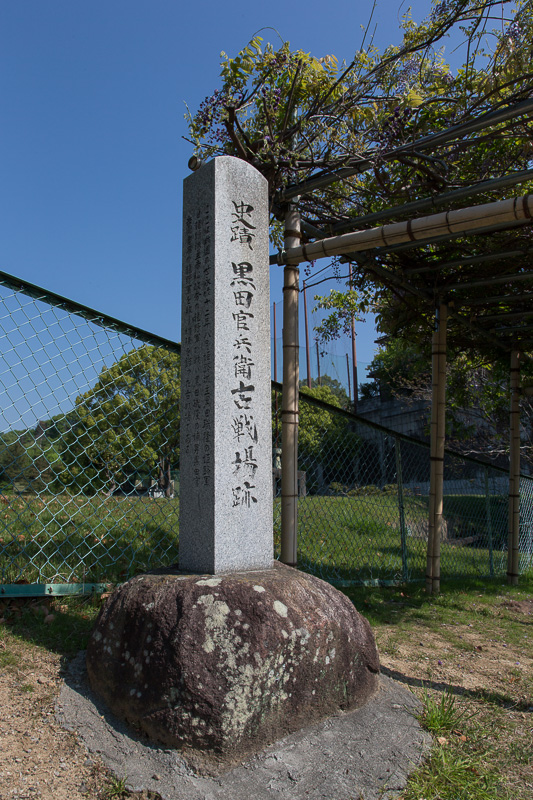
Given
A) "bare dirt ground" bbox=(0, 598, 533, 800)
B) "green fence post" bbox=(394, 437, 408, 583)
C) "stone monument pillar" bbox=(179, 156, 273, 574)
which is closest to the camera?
"bare dirt ground" bbox=(0, 598, 533, 800)

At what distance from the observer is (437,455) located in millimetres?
5172

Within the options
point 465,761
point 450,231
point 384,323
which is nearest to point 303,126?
Answer: point 450,231

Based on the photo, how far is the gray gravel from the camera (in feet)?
5.82

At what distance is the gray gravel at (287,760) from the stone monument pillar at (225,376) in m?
0.68

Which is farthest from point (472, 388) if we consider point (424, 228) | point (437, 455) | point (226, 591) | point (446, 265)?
point (226, 591)

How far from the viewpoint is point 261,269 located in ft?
A: 8.87

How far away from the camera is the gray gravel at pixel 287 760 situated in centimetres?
177

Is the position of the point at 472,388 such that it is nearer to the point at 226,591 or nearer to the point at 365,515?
the point at 365,515

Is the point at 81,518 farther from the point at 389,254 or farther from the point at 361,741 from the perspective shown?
the point at 389,254

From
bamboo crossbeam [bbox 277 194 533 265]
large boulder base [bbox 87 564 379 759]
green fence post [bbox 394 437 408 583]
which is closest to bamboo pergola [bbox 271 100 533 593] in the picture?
bamboo crossbeam [bbox 277 194 533 265]

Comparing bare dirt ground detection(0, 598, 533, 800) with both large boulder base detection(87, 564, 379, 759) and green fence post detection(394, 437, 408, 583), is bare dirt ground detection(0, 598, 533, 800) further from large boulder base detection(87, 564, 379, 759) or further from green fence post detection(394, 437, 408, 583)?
green fence post detection(394, 437, 408, 583)

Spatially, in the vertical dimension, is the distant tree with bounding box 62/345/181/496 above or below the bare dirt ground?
above

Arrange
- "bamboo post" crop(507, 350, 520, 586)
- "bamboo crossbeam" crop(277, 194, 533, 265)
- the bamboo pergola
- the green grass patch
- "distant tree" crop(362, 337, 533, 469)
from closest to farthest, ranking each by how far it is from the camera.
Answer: "bamboo crossbeam" crop(277, 194, 533, 265)
the green grass patch
the bamboo pergola
"bamboo post" crop(507, 350, 520, 586)
"distant tree" crop(362, 337, 533, 469)

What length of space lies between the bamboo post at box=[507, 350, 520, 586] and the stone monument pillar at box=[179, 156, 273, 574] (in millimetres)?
4962
